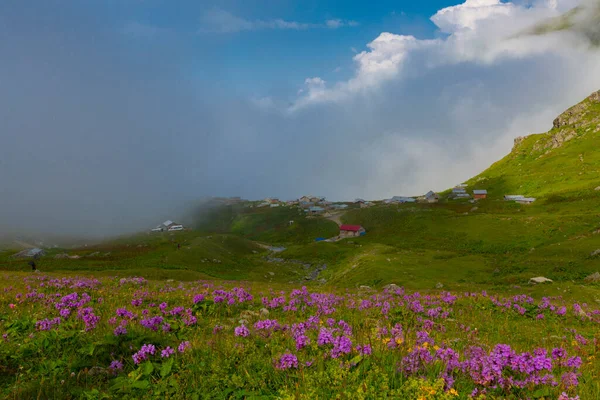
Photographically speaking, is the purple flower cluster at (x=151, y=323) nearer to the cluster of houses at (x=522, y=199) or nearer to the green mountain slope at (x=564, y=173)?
the green mountain slope at (x=564, y=173)

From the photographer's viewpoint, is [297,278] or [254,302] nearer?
[254,302]

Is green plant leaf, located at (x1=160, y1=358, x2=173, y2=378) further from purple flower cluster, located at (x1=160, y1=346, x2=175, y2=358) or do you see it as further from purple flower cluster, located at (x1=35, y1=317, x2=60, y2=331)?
purple flower cluster, located at (x1=35, y1=317, x2=60, y2=331)

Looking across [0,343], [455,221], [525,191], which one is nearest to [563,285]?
[0,343]

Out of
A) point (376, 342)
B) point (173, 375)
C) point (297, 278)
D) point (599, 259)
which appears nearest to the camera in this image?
point (173, 375)

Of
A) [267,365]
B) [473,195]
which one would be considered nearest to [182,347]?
[267,365]

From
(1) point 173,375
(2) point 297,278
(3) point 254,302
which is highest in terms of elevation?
(1) point 173,375

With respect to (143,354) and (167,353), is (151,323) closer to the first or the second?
(143,354)

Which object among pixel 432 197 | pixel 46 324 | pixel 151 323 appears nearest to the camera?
pixel 46 324

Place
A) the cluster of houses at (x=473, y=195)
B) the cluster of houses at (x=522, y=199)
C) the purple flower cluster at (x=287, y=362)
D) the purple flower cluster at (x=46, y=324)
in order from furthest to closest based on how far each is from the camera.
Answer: the cluster of houses at (x=473, y=195), the cluster of houses at (x=522, y=199), the purple flower cluster at (x=46, y=324), the purple flower cluster at (x=287, y=362)

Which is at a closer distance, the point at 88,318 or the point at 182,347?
the point at 182,347

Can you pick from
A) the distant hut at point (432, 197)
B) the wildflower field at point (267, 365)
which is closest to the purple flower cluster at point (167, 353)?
the wildflower field at point (267, 365)

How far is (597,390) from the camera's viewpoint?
15.5 ft

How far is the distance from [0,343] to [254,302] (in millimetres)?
8050

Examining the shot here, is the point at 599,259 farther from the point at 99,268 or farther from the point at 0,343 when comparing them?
the point at 99,268
